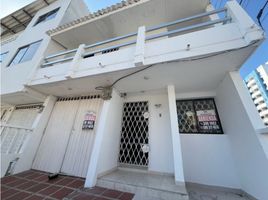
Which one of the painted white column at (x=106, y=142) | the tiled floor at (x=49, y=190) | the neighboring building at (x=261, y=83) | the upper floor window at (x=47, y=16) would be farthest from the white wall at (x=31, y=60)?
the neighboring building at (x=261, y=83)

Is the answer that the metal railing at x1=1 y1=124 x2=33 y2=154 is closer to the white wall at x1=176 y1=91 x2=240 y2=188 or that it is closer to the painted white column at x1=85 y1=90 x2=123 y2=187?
the painted white column at x1=85 y1=90 x2=123 y2=187

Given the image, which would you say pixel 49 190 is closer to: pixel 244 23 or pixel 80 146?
pixel 80 146

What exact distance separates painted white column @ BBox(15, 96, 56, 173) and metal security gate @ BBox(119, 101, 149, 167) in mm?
3086

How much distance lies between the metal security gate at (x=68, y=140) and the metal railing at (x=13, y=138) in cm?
53

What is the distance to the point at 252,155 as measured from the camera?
2.18 m

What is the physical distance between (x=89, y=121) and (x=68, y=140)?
981 mm

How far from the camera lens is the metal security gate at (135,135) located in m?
3.52

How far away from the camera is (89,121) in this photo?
13.2 ft

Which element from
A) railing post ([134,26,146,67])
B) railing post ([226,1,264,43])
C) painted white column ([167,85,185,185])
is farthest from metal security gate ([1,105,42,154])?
railing post ([226,1,264,43])

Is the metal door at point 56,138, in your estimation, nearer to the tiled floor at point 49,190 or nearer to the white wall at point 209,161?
the tiled floor at point 49,190

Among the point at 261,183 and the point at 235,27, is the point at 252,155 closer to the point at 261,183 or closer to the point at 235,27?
the point at 261,183

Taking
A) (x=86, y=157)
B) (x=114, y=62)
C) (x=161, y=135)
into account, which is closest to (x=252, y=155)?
(x=161, y=135)

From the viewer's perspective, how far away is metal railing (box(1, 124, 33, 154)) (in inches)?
138

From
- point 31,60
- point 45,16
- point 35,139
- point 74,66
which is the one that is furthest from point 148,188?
point 45,16
